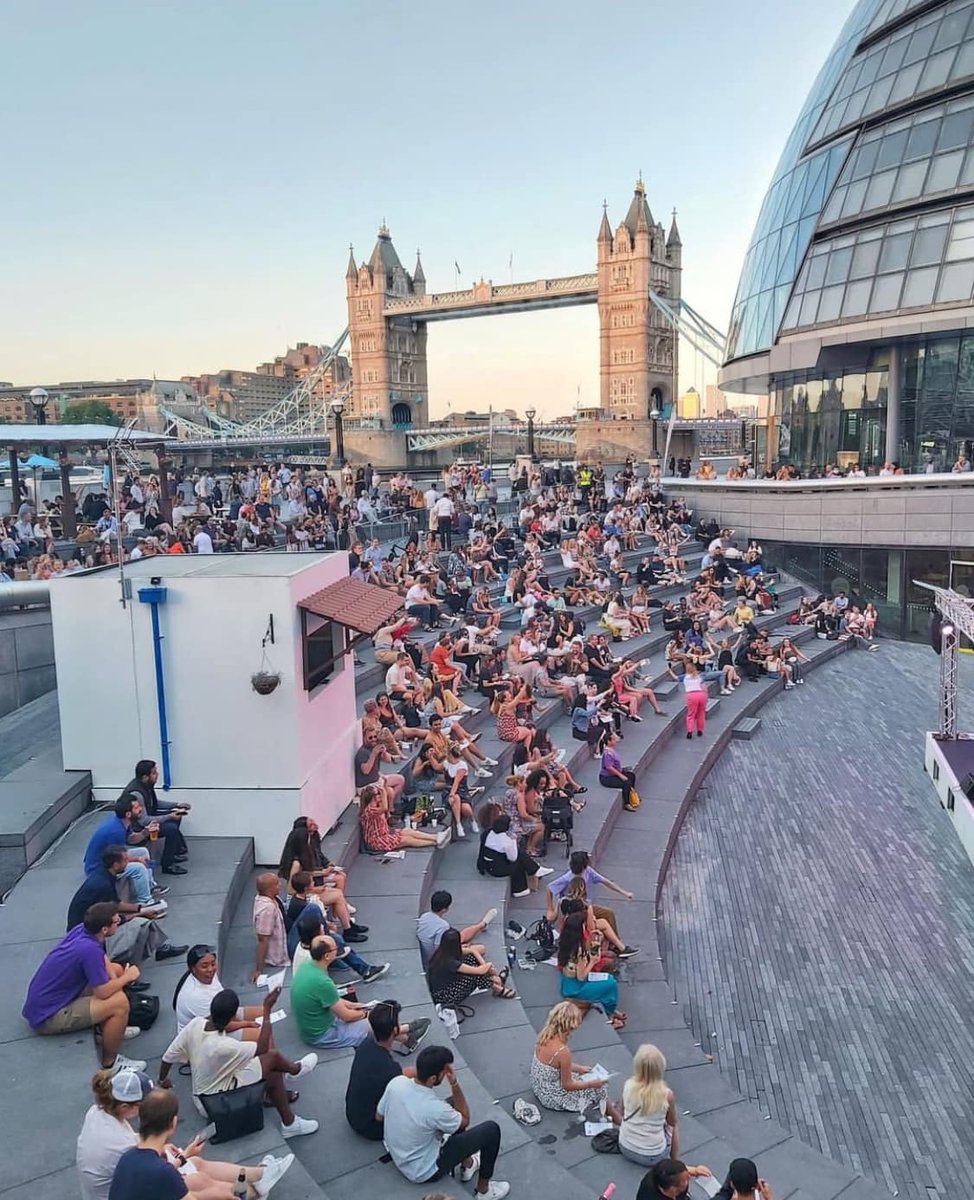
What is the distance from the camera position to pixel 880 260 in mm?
29359

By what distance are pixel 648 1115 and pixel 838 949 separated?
177 inches

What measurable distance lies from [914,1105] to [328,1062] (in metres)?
4.48

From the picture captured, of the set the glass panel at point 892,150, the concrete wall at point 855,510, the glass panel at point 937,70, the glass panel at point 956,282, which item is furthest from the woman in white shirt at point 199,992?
the glass panel at point 937,70

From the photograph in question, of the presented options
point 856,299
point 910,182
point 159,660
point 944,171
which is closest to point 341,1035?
point 159,660

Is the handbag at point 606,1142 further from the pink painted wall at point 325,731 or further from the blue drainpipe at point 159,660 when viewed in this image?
the blue drainpipe at point 159,660

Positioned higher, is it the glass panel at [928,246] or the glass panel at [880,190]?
the glass panel at [880,190]

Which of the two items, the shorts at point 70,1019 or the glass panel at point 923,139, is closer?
the shorts at point 70,1019

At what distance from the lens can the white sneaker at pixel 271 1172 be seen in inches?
191

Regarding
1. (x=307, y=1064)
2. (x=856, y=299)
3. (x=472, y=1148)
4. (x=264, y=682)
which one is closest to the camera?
(x=472, y=1148)

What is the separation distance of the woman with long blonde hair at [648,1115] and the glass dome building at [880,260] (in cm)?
2576

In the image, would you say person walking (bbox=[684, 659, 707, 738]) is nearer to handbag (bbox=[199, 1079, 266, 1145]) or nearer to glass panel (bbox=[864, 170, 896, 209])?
handbag (bbox=[199, 1079, 266, 1145])

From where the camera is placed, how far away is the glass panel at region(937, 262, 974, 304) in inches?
1067

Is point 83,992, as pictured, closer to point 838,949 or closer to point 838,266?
point 838,949

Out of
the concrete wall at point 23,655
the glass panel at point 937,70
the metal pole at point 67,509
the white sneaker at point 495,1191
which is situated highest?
the glass panel at point 937,70
